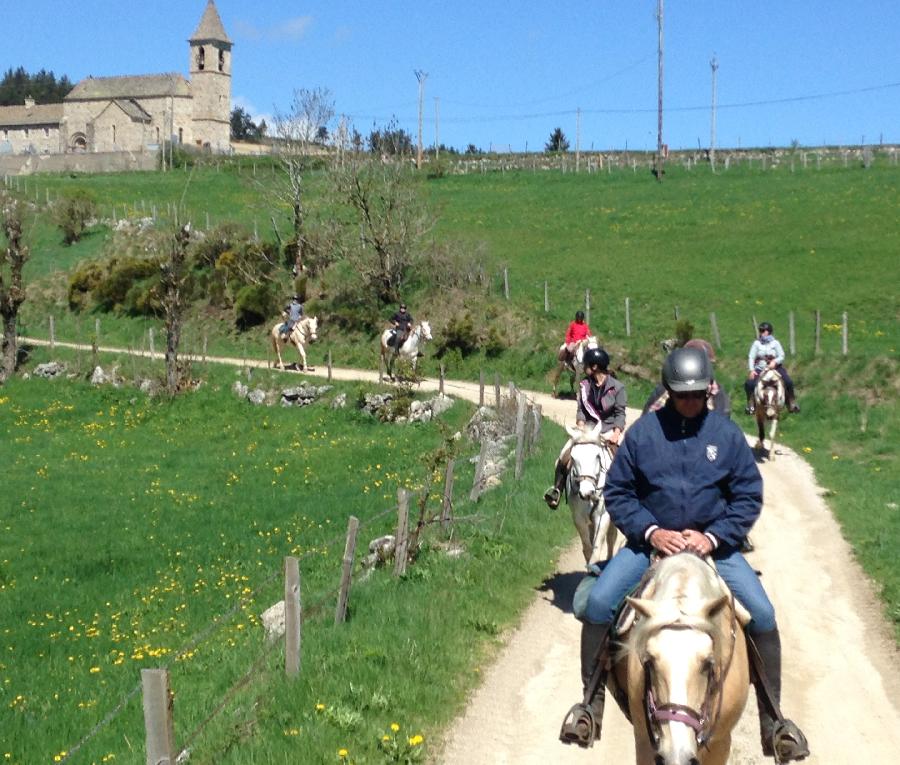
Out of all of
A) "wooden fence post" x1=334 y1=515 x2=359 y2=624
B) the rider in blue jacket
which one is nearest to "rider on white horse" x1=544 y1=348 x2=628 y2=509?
"wooden fence post" x1=334 y1=515 x2=359 y2=624

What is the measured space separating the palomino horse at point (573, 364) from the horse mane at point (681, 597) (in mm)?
20864

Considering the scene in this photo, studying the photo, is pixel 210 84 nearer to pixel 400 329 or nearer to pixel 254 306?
pixel 254 306

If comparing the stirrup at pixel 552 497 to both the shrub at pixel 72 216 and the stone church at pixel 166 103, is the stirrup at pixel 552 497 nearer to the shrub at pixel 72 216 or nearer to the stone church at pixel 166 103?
the shrub at pixel 72 216

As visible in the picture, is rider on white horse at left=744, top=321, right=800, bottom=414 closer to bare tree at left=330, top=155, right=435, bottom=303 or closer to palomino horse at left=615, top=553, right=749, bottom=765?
palomino horse at left=615, top=553, right=749, bottom=765

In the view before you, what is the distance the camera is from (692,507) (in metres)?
6.52

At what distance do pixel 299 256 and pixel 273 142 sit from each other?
26.9 ft

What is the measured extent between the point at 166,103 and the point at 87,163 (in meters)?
28.8

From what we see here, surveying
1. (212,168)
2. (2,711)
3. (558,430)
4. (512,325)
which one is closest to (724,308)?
(512,325)

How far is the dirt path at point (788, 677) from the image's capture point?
322 inches

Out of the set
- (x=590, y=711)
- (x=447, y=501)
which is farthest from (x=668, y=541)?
(x=447, y=501)

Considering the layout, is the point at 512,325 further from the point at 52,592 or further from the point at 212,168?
the point at 212,168

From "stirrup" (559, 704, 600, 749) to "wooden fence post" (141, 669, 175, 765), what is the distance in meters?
2.54

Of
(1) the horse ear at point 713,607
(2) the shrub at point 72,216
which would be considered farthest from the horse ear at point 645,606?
(2) the shrub at point 72,216

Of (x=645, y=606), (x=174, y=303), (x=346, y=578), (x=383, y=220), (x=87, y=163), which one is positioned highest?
(x=87, y=163)
